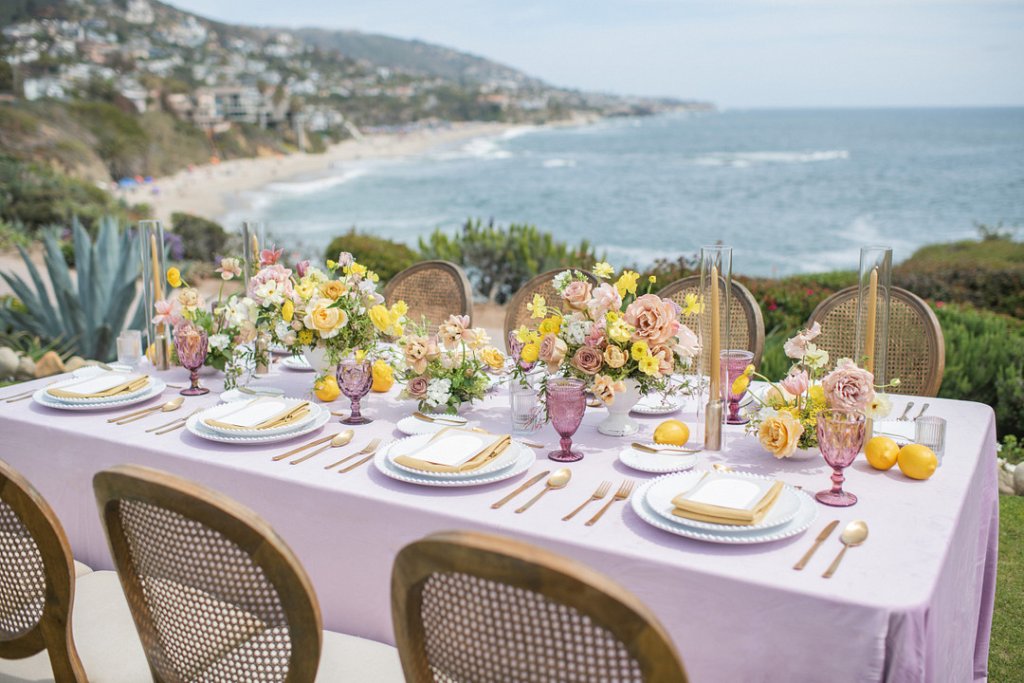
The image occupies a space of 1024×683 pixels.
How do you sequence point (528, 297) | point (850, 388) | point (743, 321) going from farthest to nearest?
point (528, 297) < point (743, 321) < point (850, 388)

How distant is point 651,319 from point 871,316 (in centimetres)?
54

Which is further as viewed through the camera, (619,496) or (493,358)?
(493,358)

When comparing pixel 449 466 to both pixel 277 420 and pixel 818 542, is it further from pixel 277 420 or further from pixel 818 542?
pixel 818 542

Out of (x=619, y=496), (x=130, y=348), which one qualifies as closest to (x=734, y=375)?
(x=619, y=496)

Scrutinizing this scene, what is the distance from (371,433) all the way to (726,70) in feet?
292

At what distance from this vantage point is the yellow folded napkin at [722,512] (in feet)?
5.40

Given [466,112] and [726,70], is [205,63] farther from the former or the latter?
[726,70]

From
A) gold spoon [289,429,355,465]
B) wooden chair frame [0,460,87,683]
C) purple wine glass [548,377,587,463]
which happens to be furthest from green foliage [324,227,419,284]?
wooden chair frame [0,460,87,683]

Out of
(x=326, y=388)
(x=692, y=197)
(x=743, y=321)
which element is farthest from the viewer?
(x=692, y=197)

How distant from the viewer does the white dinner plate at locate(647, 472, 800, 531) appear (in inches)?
65.2

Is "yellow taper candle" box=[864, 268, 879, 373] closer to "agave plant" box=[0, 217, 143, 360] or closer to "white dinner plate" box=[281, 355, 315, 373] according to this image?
"white dinner plate" box=[281, 355, 315, 373]

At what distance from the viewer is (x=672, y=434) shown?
2.24 meters

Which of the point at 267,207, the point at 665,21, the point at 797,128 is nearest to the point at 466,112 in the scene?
the point at 665,21

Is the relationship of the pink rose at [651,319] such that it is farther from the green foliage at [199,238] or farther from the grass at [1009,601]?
the green foliage at [199,238]
